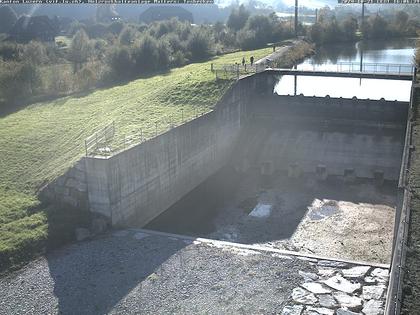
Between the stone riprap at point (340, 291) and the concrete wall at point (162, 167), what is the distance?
29.6ft

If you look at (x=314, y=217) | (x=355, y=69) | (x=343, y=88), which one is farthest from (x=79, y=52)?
(x=314, y=217)

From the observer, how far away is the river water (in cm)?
4381

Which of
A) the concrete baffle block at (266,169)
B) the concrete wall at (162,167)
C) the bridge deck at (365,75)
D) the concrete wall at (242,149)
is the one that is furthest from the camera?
the bridge deck at (365,75)

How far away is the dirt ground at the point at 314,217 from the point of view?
22.5 metres

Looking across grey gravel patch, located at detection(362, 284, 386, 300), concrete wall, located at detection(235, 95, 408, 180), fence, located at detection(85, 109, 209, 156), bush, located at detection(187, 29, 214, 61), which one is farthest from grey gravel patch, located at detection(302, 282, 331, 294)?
bush, located at detection(187, 29, 214, 61)

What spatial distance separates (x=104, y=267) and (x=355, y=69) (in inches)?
1515

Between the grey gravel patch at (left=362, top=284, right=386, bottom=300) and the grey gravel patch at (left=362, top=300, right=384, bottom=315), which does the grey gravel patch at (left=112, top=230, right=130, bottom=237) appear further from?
the grey gravel patch at (left=362, top=300, right=384, bottom=315)

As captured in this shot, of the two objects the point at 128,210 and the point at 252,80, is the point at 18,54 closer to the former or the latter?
the point at 252,80

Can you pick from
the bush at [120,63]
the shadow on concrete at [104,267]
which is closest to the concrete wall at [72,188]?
the shadow on concrete at [104,267]

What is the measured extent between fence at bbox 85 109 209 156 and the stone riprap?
10.3 m

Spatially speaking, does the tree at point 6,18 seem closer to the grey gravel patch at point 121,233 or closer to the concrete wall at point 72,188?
the concrete wall at point 72,188

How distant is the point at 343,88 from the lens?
45.9 m

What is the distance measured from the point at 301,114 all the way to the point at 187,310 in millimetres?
22811

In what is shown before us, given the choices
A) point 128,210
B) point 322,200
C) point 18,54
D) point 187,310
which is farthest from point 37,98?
point 187,310
